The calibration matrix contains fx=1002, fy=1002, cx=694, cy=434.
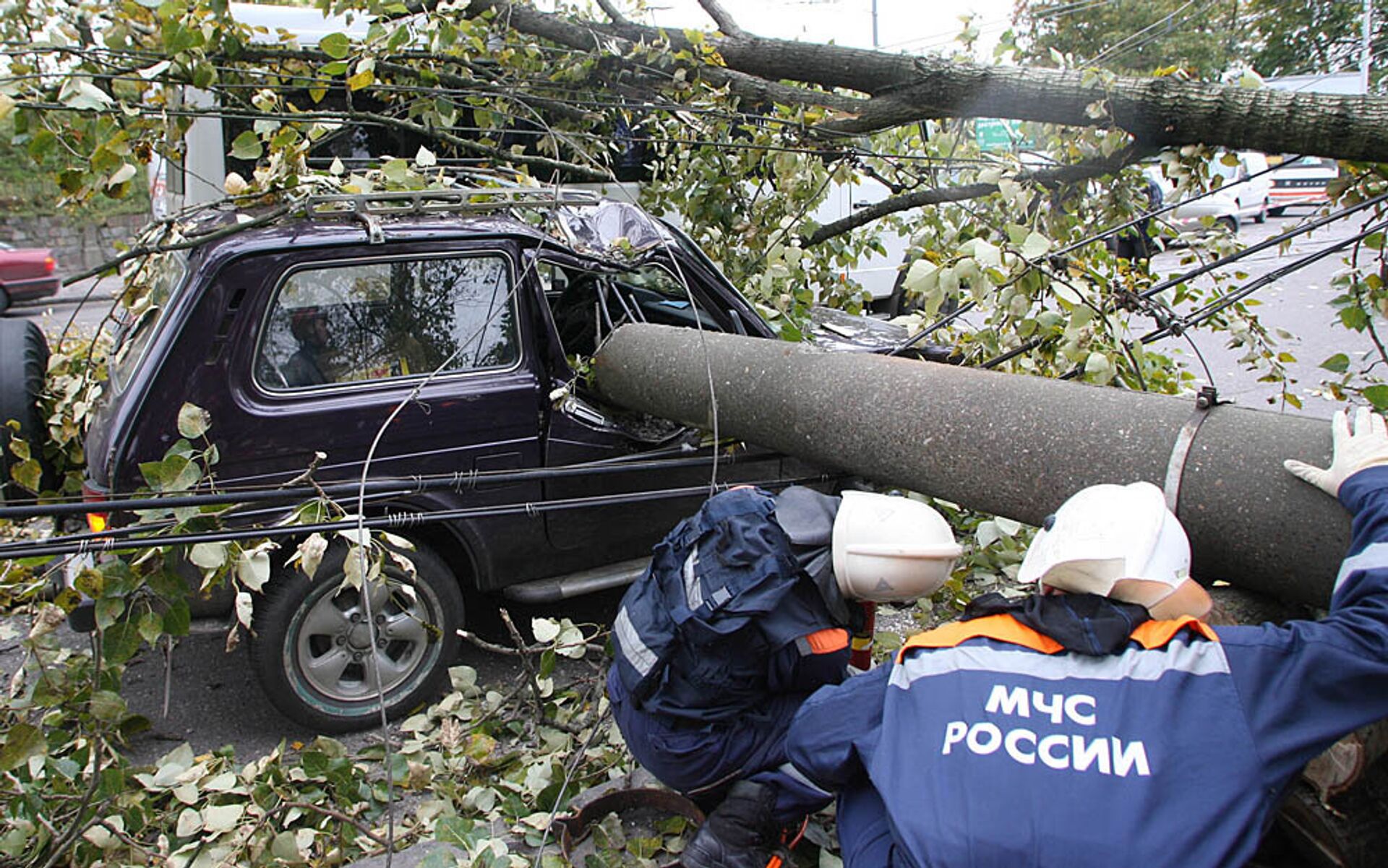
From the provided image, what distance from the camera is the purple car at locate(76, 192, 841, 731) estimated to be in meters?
3.70

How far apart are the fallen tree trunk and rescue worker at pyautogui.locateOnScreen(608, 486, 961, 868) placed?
0.33 m

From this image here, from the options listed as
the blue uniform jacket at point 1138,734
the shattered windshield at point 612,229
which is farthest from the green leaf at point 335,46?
the blue uniform jacket at point 1138,734

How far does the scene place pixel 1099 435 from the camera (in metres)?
2.49

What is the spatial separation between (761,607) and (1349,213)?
2.44 metres

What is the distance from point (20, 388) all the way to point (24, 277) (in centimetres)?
1265

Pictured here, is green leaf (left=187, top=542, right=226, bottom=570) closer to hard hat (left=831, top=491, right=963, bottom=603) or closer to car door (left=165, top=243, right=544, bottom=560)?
car door (left=165, top=243, right=544, bottom=560)

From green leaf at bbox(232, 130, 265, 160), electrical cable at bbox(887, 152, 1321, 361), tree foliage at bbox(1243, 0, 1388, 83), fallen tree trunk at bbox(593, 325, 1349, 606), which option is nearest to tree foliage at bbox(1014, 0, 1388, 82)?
tree foliage at bbox(1243, 0, 1388, 83)

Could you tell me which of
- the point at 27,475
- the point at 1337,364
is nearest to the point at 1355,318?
the point at 1337,364

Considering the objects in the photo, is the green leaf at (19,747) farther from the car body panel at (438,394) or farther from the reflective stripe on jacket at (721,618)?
the reflective stripe on jacket at (721,618)

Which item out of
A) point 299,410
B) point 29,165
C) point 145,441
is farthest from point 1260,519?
point 29,165

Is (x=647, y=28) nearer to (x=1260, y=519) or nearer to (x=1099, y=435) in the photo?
(x=1099, y=435)

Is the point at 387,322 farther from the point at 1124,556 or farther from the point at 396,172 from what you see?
the point at 1124,556

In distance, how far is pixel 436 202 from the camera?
436 cm

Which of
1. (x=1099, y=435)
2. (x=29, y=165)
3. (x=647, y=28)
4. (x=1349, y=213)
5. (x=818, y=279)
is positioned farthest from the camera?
(x=29, y=165)
